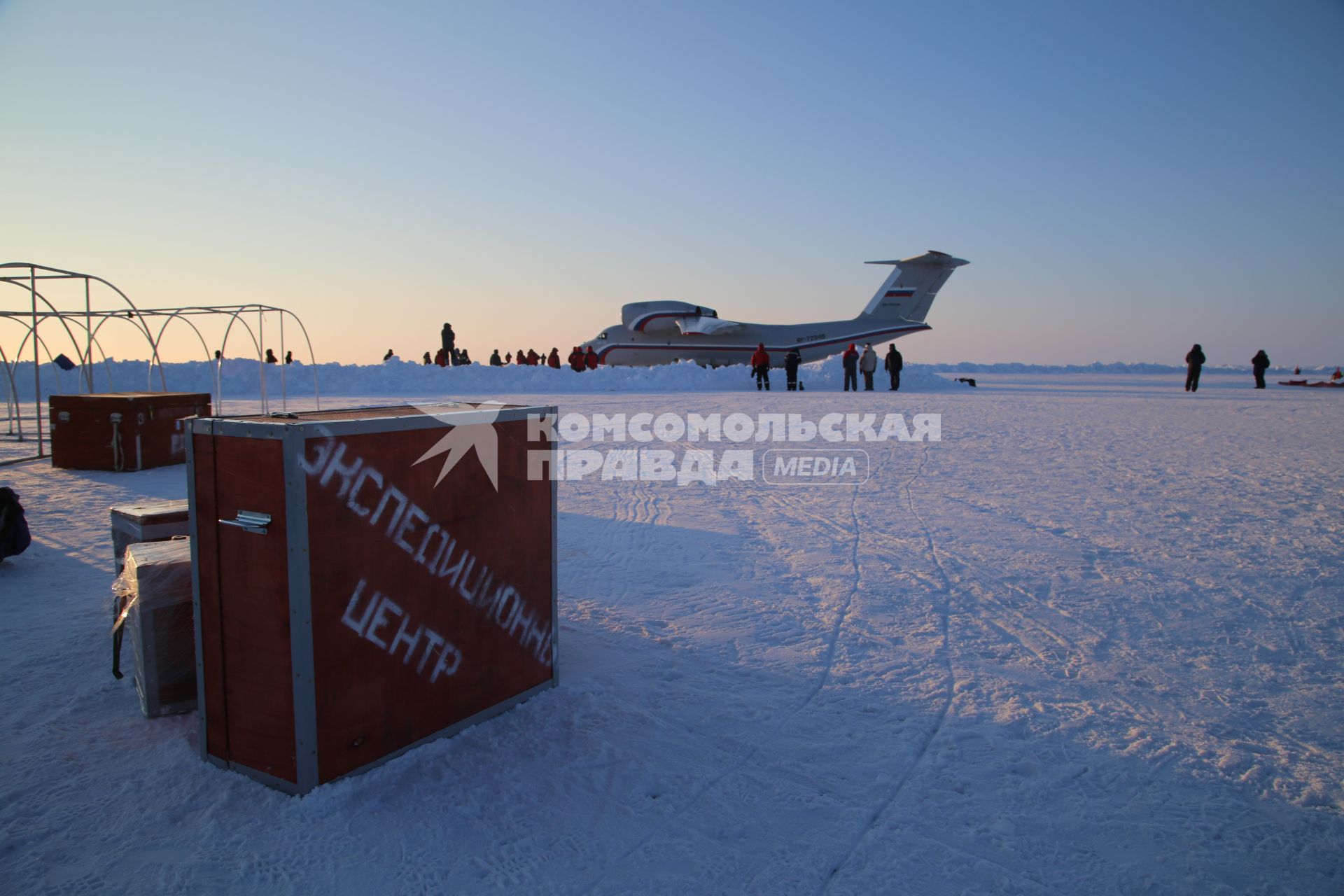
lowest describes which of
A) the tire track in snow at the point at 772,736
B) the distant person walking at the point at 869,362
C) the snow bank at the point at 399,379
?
the tire track in snow at the point at 772,736

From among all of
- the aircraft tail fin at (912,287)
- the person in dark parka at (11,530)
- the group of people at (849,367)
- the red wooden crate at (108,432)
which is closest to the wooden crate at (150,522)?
the person in dark parka at (11,530)

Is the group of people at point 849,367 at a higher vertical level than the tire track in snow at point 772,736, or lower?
higher

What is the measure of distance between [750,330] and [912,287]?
738 centimetres

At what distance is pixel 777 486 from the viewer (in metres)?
8.59

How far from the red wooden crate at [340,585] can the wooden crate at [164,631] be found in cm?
47

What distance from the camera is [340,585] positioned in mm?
2533

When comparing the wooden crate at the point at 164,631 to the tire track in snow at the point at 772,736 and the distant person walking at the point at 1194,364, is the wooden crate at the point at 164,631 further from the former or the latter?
the distant person walking at the point at 1194,364

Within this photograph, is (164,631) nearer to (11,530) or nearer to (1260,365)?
(11,530)

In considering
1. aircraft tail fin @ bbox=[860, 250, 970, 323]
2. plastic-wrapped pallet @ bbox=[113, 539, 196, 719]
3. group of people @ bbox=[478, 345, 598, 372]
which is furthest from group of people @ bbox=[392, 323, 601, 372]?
plastic-wrapped pallet @ bbox=[113, 539, 196, 719]

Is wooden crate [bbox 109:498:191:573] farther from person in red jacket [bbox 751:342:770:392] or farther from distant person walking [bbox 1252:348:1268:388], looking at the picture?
distant person walking [bbox 1252:348:1268:388]

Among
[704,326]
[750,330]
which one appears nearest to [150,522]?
[704,326]

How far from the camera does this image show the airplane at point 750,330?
31797 mm

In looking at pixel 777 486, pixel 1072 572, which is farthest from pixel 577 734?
pixel 777 486

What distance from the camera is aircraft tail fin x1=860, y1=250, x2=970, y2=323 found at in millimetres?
31500
